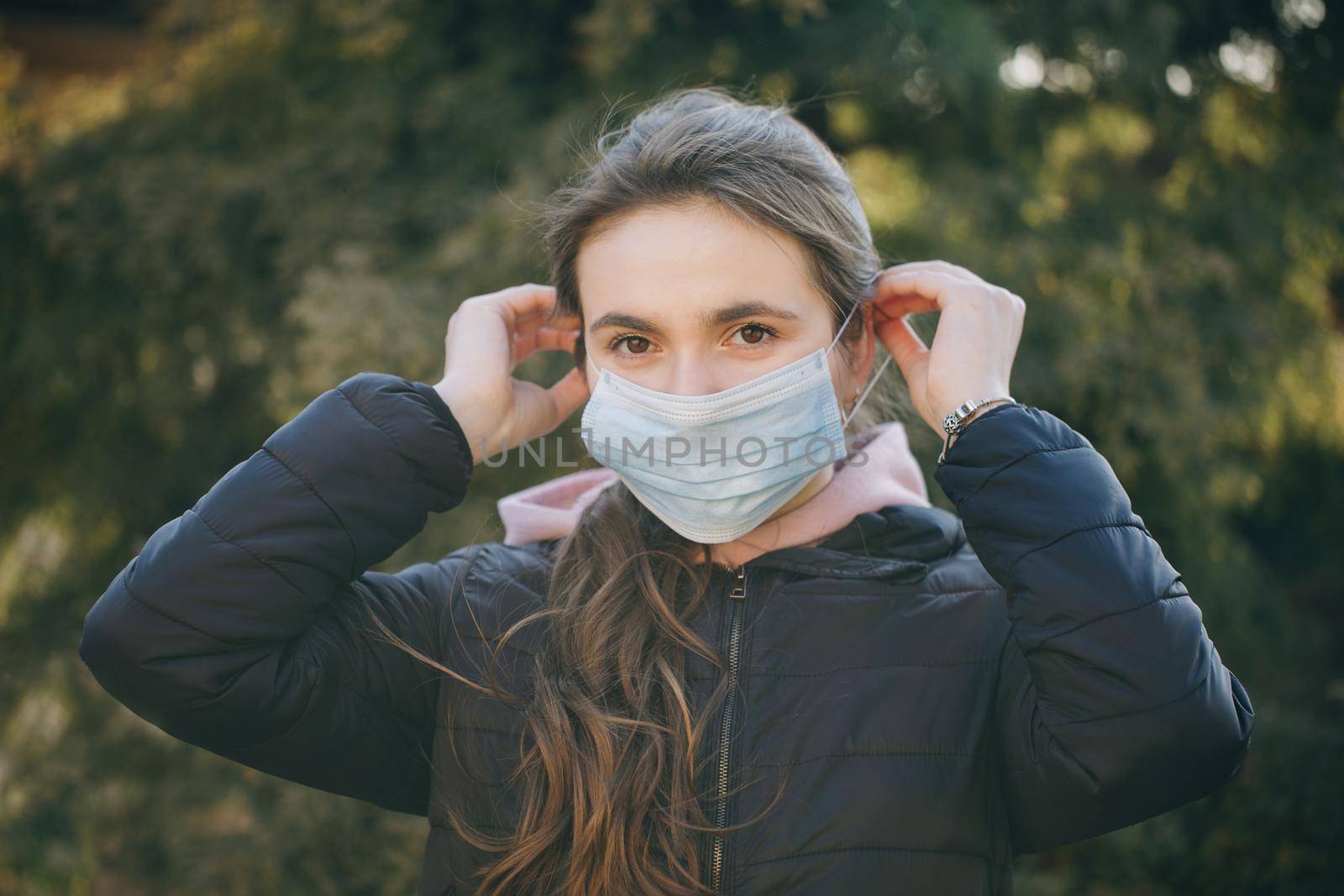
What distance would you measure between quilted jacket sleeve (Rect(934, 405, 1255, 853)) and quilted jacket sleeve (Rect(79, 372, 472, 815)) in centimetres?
103

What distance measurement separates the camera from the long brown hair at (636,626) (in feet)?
5.57

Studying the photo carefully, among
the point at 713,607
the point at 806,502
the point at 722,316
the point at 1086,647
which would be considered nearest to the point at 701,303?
the point at 722,316

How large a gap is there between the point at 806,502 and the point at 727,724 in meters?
0.51

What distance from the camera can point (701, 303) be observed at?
6.10 feet

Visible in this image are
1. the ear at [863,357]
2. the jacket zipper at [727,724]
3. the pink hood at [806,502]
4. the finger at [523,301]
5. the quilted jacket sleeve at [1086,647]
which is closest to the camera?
the quilted jacket sleeve at [1086,647]

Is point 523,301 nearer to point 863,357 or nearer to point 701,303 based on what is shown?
point 701,303

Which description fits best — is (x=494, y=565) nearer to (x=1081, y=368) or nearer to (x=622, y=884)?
(x=622, y=884)

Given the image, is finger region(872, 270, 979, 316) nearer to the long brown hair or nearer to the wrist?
the long brown hair

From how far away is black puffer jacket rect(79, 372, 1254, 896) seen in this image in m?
1.58

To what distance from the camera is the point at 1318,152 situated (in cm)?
443

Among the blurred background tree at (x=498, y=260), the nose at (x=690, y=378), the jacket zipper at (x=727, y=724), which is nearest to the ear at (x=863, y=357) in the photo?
the nose at (x=690, y=378)

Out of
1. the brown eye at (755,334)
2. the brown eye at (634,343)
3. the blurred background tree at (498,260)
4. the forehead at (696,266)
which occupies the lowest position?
the blurred background tree at (498,260)

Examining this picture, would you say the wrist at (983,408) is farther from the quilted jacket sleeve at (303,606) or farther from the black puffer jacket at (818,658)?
the quilted jacket sleeve at (303,606)

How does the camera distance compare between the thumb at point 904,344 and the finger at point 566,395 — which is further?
the finger at point 566,395
